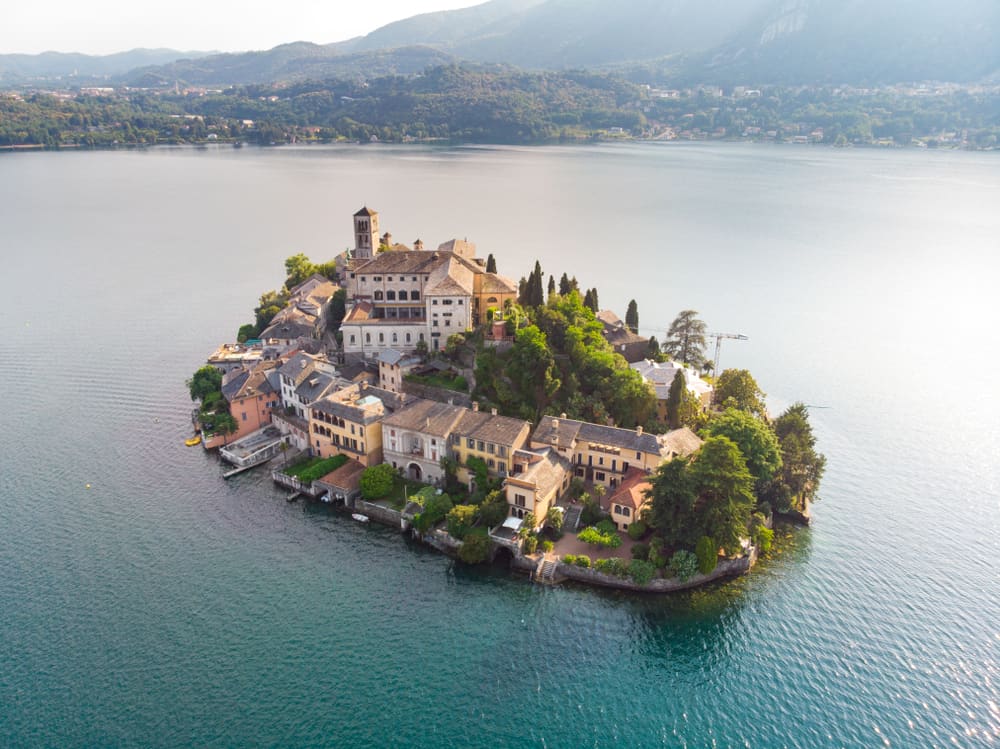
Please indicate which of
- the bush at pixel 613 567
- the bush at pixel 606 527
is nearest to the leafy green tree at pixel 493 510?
the bush at pixel 606 527

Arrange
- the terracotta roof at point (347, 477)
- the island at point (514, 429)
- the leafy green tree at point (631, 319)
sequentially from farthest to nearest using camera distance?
the leafy green tree at point (631, 319), the terracotta roof at point (347, 477), the island at point (514, 429)

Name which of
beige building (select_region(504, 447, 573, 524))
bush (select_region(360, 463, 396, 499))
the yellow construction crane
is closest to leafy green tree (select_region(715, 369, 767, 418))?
the yellow construction crane

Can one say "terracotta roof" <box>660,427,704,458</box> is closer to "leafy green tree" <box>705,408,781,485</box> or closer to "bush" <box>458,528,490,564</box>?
"leafy green tree" <box>705,408,781,485</box>

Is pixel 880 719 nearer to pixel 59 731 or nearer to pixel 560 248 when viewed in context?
pixel 59 731

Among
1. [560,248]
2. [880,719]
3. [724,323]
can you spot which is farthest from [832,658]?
[560,248]

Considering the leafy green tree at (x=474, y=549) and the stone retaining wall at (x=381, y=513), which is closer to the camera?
the leafy green tree at (x=474, y=549)

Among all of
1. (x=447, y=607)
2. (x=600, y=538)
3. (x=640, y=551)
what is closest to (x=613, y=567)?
(x=640, y=551)

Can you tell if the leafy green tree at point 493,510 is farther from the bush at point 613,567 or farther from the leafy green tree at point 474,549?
the bush at point 613,567

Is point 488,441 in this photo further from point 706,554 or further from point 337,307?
point 337,307
